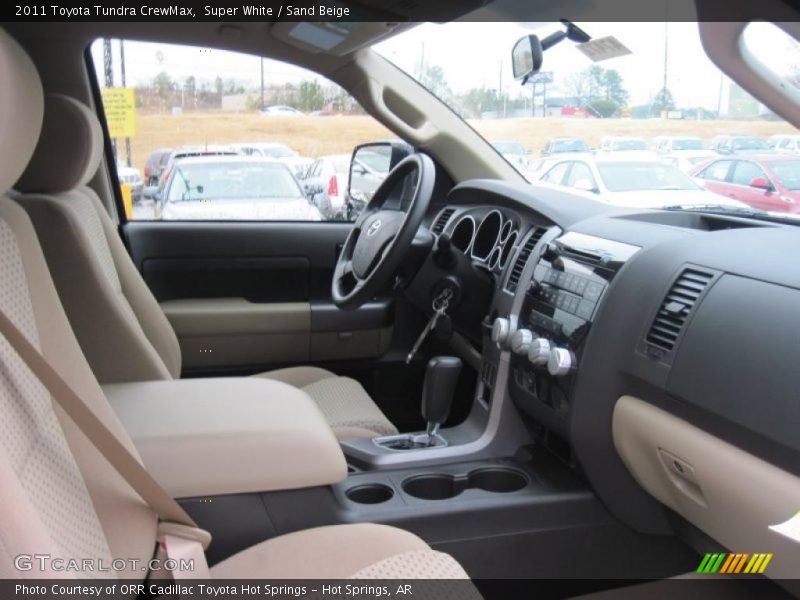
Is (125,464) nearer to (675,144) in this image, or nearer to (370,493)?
(370,493)

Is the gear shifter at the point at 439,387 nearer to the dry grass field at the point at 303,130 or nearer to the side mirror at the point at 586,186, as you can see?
the side mirror at the point at 586,186

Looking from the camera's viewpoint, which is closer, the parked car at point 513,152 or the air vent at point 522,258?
the air vent at point 522,258

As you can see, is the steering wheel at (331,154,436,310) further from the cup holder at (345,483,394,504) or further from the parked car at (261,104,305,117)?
the parked car at (261,104,305,117)

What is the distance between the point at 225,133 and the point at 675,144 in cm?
162

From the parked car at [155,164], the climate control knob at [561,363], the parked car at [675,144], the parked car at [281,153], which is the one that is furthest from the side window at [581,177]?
the parked car at [155,164]

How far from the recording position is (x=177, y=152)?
9.15 feet

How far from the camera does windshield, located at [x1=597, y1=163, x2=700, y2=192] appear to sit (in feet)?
6.74

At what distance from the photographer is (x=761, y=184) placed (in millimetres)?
1767

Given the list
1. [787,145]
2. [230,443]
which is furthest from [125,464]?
[787,145]

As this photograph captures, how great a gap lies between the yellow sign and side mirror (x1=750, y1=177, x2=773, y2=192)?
6.90 feet

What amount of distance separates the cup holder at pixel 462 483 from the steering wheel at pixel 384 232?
1.57 feet

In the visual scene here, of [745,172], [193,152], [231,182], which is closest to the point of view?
[745,172]

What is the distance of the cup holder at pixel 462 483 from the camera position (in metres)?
1.74

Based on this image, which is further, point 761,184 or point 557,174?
point 557,174
